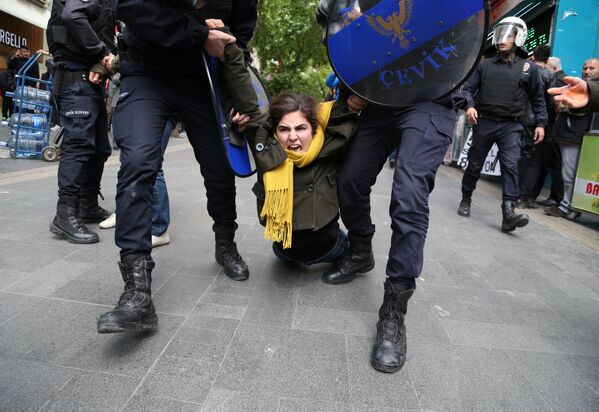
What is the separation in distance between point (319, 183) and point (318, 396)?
3.90ft

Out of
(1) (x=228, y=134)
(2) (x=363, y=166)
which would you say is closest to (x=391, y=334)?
(2) (x=363, y=166)

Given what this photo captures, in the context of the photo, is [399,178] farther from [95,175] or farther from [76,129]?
[95,175]

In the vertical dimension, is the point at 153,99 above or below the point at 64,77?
below

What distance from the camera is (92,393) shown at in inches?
58.1

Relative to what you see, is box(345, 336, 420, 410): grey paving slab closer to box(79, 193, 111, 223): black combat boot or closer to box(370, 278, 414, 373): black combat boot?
box(370, 278, 414, 373): black combat boot

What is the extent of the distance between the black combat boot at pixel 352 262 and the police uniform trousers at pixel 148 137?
0.81 meters

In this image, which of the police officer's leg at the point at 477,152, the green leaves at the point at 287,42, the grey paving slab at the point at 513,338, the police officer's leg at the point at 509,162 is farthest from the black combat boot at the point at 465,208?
the green leaves at the point at 287,42

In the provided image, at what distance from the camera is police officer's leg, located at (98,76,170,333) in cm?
181

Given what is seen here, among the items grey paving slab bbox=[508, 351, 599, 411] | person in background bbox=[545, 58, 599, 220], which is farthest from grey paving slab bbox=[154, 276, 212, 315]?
person in background bbox=[545, 58, 599, 220]

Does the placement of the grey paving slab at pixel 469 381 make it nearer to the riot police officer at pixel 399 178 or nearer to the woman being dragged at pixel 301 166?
the riot police officer at pixel 399 178

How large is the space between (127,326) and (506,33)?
14.8 feet

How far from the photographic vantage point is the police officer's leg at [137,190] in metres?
1.81

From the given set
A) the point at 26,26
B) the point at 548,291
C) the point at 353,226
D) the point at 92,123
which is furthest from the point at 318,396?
the point at 26,26

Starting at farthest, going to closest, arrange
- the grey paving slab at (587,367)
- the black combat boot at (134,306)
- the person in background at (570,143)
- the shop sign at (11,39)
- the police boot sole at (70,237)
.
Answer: the shop sign at (11,39), the person in background at (570,143), the police boot sole at (70,237), the grey paving slab at (587,367), the black combat boot at (134,306)
